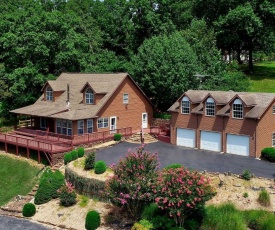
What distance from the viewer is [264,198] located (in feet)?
87.6

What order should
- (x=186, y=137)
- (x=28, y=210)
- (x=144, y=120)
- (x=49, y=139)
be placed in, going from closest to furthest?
(x=28, y=210), (x=186, y=137), (x=49, y=139), (x=144, y=120)

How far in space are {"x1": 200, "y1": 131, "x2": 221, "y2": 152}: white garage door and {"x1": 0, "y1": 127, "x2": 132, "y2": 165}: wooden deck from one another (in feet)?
27.8

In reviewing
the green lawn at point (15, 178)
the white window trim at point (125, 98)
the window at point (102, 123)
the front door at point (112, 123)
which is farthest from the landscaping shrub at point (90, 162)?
the white window trim at point (125, 98)

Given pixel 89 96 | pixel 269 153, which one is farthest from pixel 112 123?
pixel 269 153

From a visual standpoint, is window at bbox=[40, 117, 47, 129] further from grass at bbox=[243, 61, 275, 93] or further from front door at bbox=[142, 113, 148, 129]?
grass at bbox=[243, 61, 275, 93]

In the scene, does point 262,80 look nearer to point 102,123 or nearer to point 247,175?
point 102,123

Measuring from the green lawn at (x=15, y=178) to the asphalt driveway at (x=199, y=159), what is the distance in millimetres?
6032

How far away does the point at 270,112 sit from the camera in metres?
36.1

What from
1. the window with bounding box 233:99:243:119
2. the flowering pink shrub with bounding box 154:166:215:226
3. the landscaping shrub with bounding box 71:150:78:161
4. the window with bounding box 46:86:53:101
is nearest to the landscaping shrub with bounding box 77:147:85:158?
the landscaping shrub with bounding box 71:150:78:161

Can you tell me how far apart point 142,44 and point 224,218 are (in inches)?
1369

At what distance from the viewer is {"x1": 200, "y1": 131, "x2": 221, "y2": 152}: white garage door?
3803cm

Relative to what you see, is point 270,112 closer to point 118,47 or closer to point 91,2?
point 118,47

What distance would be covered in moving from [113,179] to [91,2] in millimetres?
70125

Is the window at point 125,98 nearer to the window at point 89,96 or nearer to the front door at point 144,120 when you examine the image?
the front door at point 144,120
